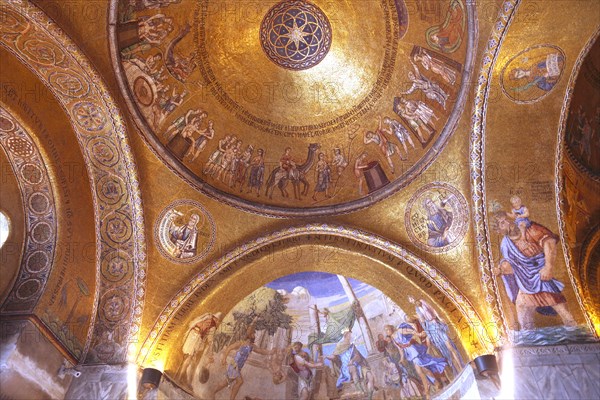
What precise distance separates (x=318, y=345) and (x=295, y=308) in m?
1.18

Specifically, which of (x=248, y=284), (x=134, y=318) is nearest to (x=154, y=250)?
(x=134, y=318)

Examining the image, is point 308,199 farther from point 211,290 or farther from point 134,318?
point 134,318

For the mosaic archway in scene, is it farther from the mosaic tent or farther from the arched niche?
the arched niche

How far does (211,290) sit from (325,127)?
4.96m

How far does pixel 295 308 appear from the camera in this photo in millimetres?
14266

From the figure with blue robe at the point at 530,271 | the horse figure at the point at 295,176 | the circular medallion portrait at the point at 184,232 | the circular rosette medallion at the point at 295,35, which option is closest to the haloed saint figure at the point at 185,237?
the circular medallion portrait at the point at 184,232

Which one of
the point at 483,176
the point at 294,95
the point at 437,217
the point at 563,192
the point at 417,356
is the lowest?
the point at 417,356

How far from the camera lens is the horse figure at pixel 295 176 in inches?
512

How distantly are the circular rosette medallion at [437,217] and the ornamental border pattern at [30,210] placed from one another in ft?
26.3

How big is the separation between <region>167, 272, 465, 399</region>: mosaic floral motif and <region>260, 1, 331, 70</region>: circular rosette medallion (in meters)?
5.90

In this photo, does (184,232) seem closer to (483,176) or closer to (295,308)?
(295,308)

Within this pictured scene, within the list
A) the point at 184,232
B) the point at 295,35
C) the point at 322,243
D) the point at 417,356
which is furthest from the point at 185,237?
the point at 417,356


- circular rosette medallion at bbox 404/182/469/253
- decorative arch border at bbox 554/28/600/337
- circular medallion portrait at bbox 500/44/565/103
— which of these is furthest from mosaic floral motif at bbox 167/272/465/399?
circular medallion portrait at bbox 500/44/565/103

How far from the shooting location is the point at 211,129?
12664mm
